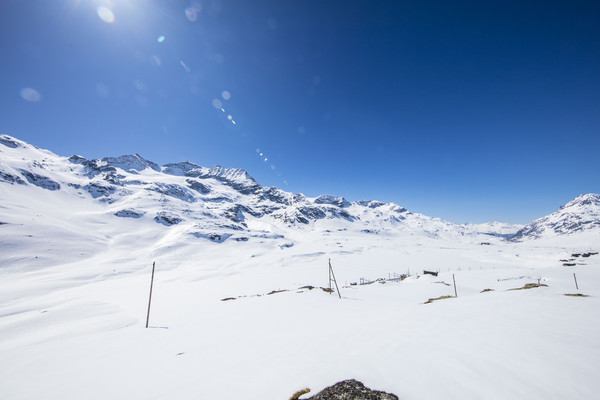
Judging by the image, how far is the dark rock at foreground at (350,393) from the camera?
619cm

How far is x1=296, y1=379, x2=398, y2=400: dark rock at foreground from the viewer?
20.3 ft

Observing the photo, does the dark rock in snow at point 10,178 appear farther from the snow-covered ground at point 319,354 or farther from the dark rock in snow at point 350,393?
the dark rock in snow at point 350,393

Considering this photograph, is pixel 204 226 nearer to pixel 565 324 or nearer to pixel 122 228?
pixel 122 228

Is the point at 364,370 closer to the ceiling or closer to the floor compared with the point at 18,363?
closer to the ceiling

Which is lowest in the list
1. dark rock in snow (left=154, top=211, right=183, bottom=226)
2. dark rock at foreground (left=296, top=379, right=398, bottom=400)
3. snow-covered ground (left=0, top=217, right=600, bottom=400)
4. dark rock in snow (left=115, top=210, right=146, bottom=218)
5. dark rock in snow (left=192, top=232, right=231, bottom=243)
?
snow-covered ground (left=0, top=217, right=600, bottom=400)

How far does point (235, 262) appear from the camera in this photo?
365ft

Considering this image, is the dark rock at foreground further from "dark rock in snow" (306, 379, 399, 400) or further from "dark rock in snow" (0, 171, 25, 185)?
"dark rock in snow" (0, 171, 25, 185)

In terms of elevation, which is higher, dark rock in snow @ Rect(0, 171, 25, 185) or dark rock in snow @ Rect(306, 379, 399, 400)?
dark rock in snow @ Rect(0, 171, 25, 185)

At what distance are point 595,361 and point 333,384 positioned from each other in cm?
928

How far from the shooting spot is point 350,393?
641cm

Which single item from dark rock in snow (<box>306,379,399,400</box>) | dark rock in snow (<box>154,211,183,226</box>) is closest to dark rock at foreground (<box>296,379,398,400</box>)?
dark rock in snow (<box>306,379,399,400</box>)

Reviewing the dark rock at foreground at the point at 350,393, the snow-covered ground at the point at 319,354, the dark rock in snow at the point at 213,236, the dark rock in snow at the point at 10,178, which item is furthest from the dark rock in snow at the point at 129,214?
the dark rock at foreground at the point at 350,393

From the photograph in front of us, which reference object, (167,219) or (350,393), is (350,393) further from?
(167,219)

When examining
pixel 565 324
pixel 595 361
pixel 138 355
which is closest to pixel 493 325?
pixel 565 324
